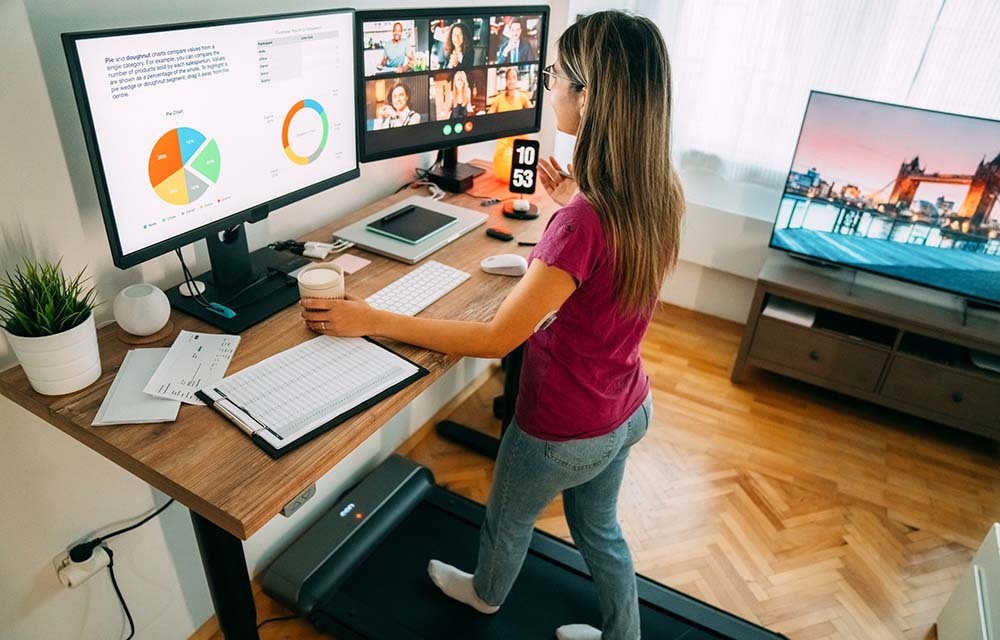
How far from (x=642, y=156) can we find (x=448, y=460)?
1.50m

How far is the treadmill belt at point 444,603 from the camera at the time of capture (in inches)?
70.0

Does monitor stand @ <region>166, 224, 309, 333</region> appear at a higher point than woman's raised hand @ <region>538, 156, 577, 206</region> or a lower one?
lower

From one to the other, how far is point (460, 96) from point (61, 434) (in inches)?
50.3

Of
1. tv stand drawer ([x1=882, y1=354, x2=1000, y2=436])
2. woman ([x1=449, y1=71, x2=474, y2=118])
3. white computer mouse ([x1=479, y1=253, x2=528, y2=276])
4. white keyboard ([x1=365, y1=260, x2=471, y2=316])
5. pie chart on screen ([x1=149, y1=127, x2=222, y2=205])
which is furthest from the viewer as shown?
tv stand drawer ([x1=882, y1=354, x2=1000, y2=436])

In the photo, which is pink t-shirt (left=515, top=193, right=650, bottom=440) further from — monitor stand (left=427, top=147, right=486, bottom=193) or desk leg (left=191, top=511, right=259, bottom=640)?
monitor stand (left=427, top=147, right=486, bottom=193)

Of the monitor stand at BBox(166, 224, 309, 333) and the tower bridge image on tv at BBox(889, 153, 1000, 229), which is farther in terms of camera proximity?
the tower bridge image on tv at BBox(889, 153, 1000, 229)

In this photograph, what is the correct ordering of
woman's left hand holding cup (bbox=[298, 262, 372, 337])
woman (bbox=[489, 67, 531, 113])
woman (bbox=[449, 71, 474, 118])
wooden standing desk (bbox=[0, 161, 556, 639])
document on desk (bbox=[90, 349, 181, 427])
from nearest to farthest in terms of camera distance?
wooden standing desk (bbox=[0, 161, 556, 639])
document on desk (bbox=[90, 349, 181, 427])
woman's left hand holding cup (bbox=[298, 262, 372, 337])
woman (bbox=[449, 71, 474, 118])
woman (bbox=[489, 67, 531, 113])

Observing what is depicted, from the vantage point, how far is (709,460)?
2484 millimetres

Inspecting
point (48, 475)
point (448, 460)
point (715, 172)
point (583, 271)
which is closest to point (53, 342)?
point (48, 475)

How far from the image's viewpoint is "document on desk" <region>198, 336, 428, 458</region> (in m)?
1.14

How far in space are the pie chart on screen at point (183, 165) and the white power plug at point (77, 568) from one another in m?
0.76

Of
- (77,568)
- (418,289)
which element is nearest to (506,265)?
(418,289)

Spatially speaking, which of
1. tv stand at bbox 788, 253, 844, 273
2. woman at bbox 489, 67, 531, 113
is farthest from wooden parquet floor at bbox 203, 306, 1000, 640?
woman at bbox 489, 67, 531, 113

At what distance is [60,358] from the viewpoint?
1.15 meters
